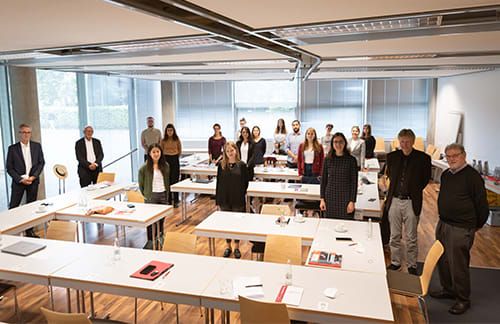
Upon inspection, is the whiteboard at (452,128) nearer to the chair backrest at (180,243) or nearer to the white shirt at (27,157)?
the chair backrest at (180,243)

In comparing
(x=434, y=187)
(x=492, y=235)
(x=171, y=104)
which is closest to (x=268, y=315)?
(x=492, y=235)

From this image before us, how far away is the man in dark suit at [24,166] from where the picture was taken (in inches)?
266

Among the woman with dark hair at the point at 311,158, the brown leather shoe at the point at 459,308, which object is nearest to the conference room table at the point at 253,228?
the brown leather shoe at the point at 459,308

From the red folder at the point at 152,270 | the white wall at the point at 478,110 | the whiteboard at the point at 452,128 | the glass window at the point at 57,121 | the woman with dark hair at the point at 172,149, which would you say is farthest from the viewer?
the whiteboard at the point at 452,128

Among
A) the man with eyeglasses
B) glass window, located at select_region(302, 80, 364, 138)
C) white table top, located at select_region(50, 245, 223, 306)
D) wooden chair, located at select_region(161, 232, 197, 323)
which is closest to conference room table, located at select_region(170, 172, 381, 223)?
the man with eyeglasses

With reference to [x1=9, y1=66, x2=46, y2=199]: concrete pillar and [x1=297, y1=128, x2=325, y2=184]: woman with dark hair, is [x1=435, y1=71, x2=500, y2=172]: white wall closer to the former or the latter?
[x1=297, y1=128, x2=325, y2=184]: woman with dark hair

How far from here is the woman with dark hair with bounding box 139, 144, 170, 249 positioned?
625 cm

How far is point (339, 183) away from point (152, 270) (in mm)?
2843

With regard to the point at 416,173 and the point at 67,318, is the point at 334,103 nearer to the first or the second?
the point at 416,173

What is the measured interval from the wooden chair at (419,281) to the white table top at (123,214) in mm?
3141

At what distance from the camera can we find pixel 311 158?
7410 millimetres

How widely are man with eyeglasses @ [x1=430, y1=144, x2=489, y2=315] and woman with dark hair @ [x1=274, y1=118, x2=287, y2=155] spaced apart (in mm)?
6281

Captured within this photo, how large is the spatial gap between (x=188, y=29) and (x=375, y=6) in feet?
5.84

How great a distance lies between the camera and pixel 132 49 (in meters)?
5.36
